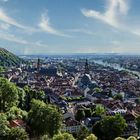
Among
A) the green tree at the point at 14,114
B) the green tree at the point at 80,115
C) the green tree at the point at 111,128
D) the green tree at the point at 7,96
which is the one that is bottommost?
the green tree at the point at 80,115

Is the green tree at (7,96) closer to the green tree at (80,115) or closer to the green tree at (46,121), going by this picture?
the green tree at (46,121)

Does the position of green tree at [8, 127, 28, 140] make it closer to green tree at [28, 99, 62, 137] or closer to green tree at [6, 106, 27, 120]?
green tree at [28, 99, 62, 137]

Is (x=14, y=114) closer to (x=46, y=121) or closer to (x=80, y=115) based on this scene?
(x=46, y=121)

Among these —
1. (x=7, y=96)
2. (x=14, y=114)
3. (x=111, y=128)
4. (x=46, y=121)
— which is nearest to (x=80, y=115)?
(x=7, y=96)

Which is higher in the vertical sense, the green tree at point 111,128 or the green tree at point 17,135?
the green tree at point 17,135

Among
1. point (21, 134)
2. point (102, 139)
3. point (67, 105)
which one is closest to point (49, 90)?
point (67, 105)

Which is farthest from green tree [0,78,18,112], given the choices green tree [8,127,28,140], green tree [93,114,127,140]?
green tree [8,127,28,140]

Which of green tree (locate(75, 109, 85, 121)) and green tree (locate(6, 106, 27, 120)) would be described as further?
green tree (locate(75, 109, 85, 121))

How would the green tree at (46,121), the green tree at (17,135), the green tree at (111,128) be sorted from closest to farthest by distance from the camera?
1. the green tree at (17,135)
2. the green tree at (46,121)
3. the green tree at (111,128)

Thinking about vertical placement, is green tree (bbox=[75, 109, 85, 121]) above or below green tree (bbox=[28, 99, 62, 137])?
below

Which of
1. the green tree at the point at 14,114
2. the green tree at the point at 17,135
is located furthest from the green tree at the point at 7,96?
the green tree at the point at 17,135

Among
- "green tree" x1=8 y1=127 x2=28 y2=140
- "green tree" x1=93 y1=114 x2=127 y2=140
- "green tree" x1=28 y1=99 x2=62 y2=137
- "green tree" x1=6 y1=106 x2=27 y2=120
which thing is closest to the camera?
"green tree" x1=8 y1=127 x2=28 y2=140
